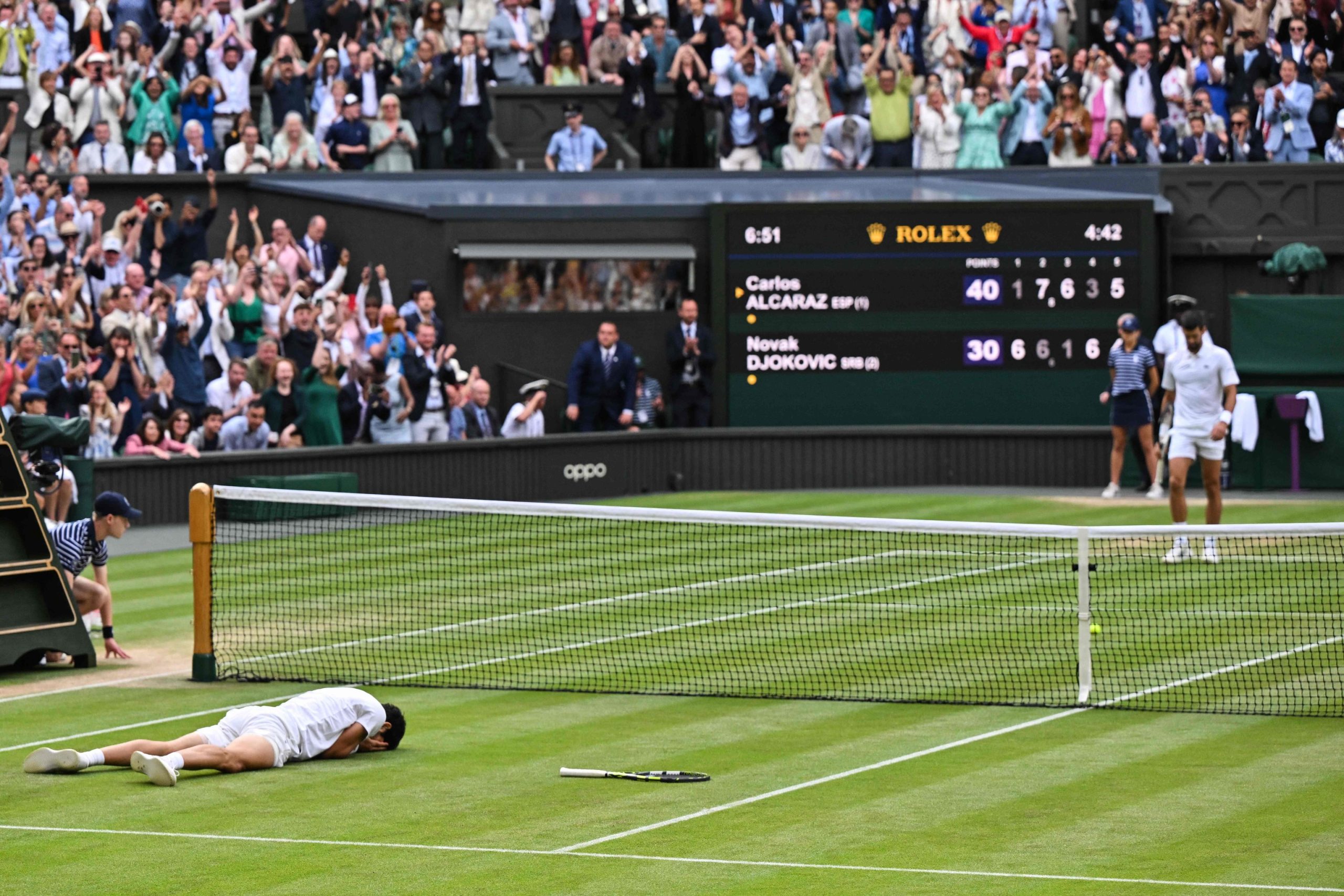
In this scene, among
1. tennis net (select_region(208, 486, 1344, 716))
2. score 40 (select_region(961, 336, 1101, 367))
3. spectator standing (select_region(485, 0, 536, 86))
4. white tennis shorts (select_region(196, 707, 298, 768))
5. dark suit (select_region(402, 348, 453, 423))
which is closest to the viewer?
A: white tennis shorts (select_region(196, 707, 298, 768))

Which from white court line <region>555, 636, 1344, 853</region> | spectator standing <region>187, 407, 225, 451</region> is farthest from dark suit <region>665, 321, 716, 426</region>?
white court line <region>555, 636, 1344, 853</region>

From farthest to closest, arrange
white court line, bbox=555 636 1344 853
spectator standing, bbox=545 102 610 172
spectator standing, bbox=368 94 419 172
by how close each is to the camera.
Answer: spectator standing, bbox=545 102 610 172
spectator standing, bbox=368 94 419 172
white court line, bbox=555 636 1344 853

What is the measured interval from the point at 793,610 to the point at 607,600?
5.03ft

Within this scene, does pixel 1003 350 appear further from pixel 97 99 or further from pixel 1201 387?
pixel 97 99

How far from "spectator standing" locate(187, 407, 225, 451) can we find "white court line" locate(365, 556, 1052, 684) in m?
8.86

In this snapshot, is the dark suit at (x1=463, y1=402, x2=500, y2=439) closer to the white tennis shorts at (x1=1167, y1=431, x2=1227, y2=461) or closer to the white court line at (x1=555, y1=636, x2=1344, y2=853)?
the white tennis shorts at (x1=1167, y1=431, x2=1227, y2=461)

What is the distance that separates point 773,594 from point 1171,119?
602 inches

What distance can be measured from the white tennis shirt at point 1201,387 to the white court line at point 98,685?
29.6 ft

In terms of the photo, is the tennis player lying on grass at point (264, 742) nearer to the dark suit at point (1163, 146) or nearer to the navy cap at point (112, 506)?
the navy cap at point (112, 506)

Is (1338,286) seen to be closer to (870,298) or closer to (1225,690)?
(870,298)

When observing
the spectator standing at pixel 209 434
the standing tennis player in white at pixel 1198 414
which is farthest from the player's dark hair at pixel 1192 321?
the spectator standing at pixel 209 434

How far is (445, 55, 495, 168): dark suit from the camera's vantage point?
3016 cm

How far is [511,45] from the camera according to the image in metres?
31.1

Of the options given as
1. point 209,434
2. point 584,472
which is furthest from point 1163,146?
point 209,434
